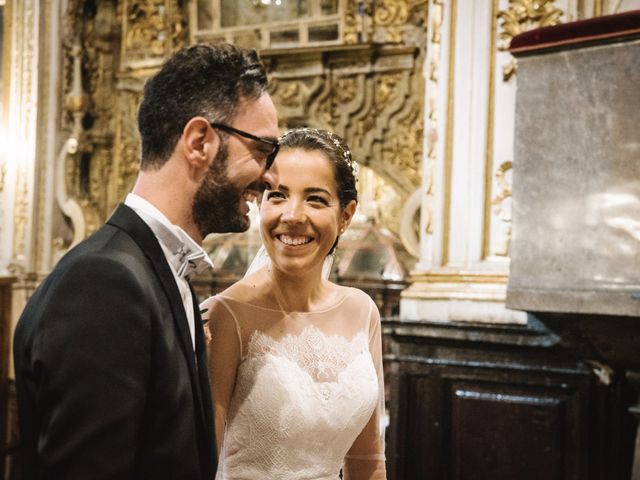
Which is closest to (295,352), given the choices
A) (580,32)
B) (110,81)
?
(580,32)

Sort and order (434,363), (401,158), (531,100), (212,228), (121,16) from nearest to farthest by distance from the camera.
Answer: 1. (212,228)
2. (531,100)
3. (434,363)
4. (401,158)
5. (121,16)

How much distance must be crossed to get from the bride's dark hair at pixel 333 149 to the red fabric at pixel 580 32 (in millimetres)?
960

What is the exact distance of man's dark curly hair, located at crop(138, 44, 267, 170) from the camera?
3.92 ft

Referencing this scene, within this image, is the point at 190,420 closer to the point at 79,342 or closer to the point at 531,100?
the point at 79,342

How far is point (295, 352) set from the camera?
5.71 ft

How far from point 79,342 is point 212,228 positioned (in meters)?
0.34

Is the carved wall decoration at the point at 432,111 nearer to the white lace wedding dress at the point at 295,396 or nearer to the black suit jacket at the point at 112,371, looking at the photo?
the white lace wedding dress at the point at 295,396

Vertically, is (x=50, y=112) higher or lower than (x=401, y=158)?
higher

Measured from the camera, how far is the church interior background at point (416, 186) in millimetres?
3307

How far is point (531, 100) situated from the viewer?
246 centimetres

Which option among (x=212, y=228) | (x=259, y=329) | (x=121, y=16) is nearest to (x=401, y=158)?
(x=121, y=16)

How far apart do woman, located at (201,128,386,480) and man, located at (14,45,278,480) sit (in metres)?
0.42

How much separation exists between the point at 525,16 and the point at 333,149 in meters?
2.38

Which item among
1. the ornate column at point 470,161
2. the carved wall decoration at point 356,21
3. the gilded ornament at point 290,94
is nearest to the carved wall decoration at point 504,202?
the ornate column at point 470,161
